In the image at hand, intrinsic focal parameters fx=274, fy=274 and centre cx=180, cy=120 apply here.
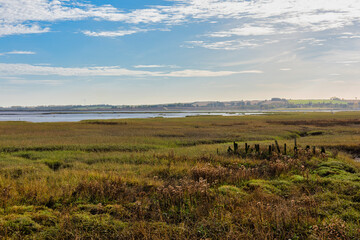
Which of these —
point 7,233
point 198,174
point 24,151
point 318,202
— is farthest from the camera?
point 24,151

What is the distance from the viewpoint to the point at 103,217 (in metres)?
8.80

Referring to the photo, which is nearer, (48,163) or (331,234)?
(331,234)

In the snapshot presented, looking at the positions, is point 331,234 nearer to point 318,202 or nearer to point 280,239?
point 280,239

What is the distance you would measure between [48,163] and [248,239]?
1686cm

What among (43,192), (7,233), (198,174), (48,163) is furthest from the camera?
(48,163)

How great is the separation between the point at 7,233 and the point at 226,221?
633 centimetres

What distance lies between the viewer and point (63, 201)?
10.4 metres

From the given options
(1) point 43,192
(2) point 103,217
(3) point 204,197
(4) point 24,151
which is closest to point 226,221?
(3) point 204,197

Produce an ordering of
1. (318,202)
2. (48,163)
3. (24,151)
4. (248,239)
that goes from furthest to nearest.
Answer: (24,151) < (48,163) < (318,202) < (248,239)

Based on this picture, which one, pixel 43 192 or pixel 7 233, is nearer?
pixel 7 233

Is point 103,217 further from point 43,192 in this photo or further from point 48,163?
point 48,163

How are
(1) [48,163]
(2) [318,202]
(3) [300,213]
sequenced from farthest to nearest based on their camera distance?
(1) [48,163] < (2) [318,202] < (3) [300,213]

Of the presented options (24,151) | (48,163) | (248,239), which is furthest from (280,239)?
(24,151)

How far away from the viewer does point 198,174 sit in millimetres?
14320
